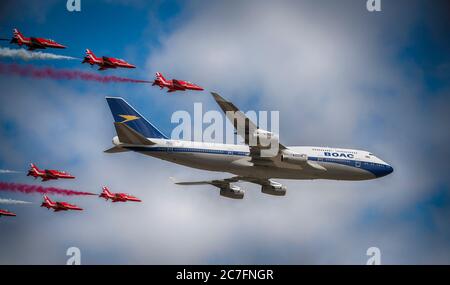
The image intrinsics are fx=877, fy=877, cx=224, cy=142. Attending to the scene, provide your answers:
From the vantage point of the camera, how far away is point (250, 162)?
81312 millimetres

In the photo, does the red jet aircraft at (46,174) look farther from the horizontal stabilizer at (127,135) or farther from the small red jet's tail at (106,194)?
the horizontal stabilizer at (127,135)

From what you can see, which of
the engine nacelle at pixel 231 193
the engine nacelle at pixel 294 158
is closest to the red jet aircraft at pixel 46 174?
the engine nacelle at pixel 231 193

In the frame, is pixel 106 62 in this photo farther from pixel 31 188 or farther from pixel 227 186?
pixel 227 186

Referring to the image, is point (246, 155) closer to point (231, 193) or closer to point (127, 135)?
point (127, 135)

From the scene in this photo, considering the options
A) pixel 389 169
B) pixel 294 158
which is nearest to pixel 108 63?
pixel 294 158

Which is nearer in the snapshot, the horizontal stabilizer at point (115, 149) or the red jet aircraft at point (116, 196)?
the horizontal stabilizer at point (115, 149)

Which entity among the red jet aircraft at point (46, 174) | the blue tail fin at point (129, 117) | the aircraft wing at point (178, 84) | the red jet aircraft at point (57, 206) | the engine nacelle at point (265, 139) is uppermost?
the aircraft wing at point (178, 84)

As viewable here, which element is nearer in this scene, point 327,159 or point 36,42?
point 36,42

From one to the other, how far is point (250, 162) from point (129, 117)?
1260cm

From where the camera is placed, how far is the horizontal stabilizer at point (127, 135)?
259 feet

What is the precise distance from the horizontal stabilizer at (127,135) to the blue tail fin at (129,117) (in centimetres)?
360

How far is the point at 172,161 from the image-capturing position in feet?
267
